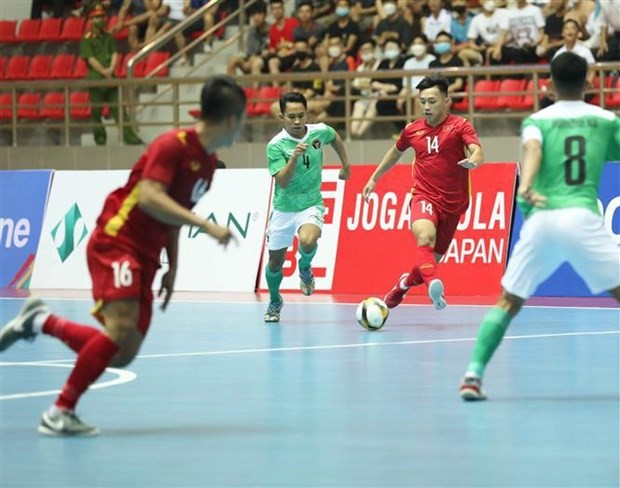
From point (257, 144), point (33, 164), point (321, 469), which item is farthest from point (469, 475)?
point (33, 164)

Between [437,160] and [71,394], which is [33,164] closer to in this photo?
[437,160]

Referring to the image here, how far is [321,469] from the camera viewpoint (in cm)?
679

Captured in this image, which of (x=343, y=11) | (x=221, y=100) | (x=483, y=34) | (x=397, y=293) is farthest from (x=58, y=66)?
(x=221, y=100)

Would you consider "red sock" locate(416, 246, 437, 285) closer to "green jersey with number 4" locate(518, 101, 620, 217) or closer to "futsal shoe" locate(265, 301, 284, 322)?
"futsal shoe" locate(265, 301, 284, 322)

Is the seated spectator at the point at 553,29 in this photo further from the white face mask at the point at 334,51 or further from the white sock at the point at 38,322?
the white sock at the point at 38,322

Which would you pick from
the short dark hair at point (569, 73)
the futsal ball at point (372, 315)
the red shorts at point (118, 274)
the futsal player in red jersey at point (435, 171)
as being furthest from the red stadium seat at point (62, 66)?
the red shorts at point (118, 274)

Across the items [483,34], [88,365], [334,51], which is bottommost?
[88,365]

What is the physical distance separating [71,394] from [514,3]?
631 inches

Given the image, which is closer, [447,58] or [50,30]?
[447,58]

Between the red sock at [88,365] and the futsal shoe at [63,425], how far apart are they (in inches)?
2.1

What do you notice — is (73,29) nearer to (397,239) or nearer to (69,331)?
(397,239)

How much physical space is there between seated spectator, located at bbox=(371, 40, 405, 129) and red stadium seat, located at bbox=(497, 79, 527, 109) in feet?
5.22

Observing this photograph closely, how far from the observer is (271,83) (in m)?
25.1

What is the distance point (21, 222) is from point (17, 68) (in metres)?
8.63
